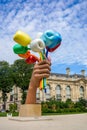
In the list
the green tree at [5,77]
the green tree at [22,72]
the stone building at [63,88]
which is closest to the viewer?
the green tree at [5,77]

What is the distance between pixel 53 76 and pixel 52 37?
5851 centimetres

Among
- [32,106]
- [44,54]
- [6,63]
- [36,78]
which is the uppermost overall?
[6,63]

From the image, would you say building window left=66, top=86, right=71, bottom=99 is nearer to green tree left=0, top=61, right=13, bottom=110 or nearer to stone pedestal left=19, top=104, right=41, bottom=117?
green tree left=0, top=61, right=13, bottom=110

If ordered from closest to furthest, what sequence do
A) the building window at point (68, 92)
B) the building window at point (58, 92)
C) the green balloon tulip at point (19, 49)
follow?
the green balloon tulip at point (19, 49) → the building window at point (58, 92) → the building window at point (68, 92)

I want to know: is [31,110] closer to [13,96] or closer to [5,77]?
[5,77]

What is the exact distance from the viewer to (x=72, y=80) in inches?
3479

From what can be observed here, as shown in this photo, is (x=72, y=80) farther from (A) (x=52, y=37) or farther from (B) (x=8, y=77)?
(A) (x=52, y=37)

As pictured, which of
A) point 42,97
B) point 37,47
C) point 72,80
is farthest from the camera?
point 72,80

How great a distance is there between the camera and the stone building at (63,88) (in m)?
82.4

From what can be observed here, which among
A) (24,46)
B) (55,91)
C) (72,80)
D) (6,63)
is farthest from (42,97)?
(24,46)

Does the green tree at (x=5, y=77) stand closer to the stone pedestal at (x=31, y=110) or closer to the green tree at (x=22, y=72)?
the green tree at (x=22, y=72)

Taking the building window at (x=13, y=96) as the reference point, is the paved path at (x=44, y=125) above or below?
below

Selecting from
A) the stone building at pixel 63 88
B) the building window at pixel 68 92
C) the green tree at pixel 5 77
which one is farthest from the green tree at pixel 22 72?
the building window at pixel 68 92

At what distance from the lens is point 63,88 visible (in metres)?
86.6
